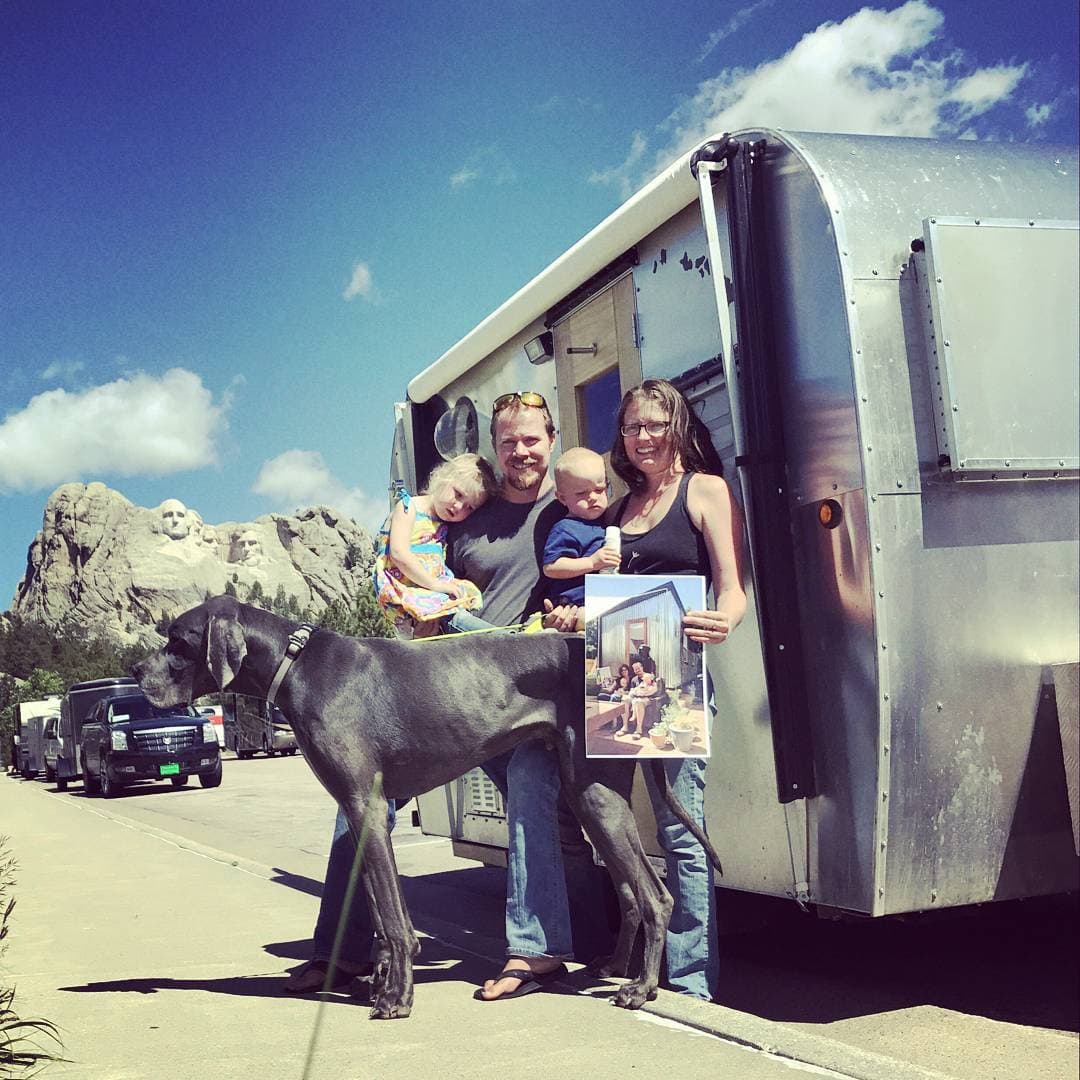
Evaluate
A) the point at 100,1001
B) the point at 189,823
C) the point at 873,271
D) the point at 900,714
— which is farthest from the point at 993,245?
the point at 189,823

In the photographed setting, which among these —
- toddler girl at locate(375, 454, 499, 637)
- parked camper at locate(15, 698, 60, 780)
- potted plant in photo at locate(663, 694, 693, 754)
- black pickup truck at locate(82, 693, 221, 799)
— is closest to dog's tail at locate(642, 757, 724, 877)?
potted plant in photo at locate(663, 694, 693, 754)

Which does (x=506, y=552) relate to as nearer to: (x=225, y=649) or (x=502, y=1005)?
(x=225, y=649)

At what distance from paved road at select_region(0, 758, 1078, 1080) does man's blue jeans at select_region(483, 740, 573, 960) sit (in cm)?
22

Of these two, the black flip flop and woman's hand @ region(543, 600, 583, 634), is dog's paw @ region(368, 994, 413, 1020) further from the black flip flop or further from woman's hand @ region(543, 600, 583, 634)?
woman's hand @ region(543, 600, 583, 634)

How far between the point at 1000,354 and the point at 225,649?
8.76 feet

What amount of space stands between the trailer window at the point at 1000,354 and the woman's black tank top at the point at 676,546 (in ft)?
2.74

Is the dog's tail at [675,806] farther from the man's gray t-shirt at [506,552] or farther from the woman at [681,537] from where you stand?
the man's gray t-shirt at [506,552]

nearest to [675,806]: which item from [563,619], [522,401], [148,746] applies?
[563,619]

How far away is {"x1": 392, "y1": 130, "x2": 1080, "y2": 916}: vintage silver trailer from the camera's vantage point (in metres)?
3.81

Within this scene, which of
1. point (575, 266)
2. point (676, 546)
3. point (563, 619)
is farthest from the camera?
point (575, 266)

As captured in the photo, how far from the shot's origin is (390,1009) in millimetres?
4094

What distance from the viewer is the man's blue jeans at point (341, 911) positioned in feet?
15.2

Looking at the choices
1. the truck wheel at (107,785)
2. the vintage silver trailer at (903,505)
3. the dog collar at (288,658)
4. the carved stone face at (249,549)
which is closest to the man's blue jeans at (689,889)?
the vintage silver trailer at (903,505)

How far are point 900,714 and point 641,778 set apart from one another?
4.99 ft
